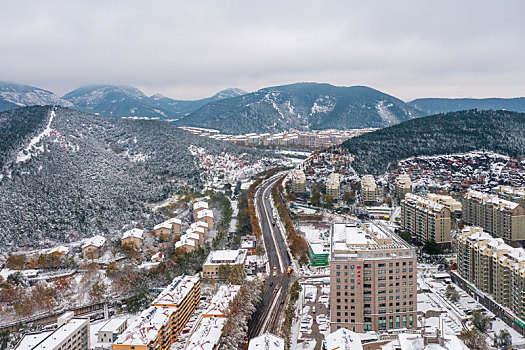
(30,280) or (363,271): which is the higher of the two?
(363,271)

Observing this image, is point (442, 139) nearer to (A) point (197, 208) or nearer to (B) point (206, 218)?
(A) point (197, 208)

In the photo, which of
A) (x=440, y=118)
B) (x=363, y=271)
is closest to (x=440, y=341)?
(x=363, y=271)

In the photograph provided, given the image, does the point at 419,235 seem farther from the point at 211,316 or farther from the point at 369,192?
the point at 211,316

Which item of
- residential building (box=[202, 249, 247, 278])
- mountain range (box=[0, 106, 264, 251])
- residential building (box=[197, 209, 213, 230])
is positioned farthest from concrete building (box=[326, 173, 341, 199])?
residential building (box=[202, 249, 247, 278])

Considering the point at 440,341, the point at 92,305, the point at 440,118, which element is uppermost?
the point at 440,118

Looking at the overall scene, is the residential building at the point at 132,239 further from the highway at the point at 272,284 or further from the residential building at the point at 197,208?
the highway at the point at 272,284

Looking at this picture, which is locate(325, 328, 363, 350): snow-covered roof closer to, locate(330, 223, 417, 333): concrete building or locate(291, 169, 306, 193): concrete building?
locate(330, 223, 417, 333): concrete building

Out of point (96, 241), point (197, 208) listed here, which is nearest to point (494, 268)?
point (197, 208)
